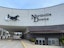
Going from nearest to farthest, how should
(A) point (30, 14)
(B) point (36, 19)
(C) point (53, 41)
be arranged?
(C) point (53, 41), (B) point (36, 19), (A) point (30, 14)

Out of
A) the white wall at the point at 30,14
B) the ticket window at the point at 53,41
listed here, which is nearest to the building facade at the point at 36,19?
the white wall at the point at 30,14

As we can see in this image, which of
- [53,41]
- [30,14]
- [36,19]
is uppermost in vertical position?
[30,14]

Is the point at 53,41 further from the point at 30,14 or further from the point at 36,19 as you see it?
the point at 30,14

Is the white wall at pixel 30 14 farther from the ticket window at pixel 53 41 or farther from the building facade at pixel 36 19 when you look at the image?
the ticket window at pixel 53 41

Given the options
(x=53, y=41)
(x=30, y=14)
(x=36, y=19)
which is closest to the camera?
(x=53, y=41)

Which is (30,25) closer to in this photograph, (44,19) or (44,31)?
(44,19)

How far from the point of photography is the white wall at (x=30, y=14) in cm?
2890

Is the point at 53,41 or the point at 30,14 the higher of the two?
the point at 30,14

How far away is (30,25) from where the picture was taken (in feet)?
104

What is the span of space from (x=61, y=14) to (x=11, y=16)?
12.6m

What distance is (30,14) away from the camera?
32312mm

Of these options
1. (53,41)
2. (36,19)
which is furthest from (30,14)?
(53,41)

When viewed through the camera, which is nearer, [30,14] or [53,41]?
Answer: [53,41]

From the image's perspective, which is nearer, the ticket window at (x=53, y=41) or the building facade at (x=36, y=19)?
the ticket window at (x=53, y=41)
